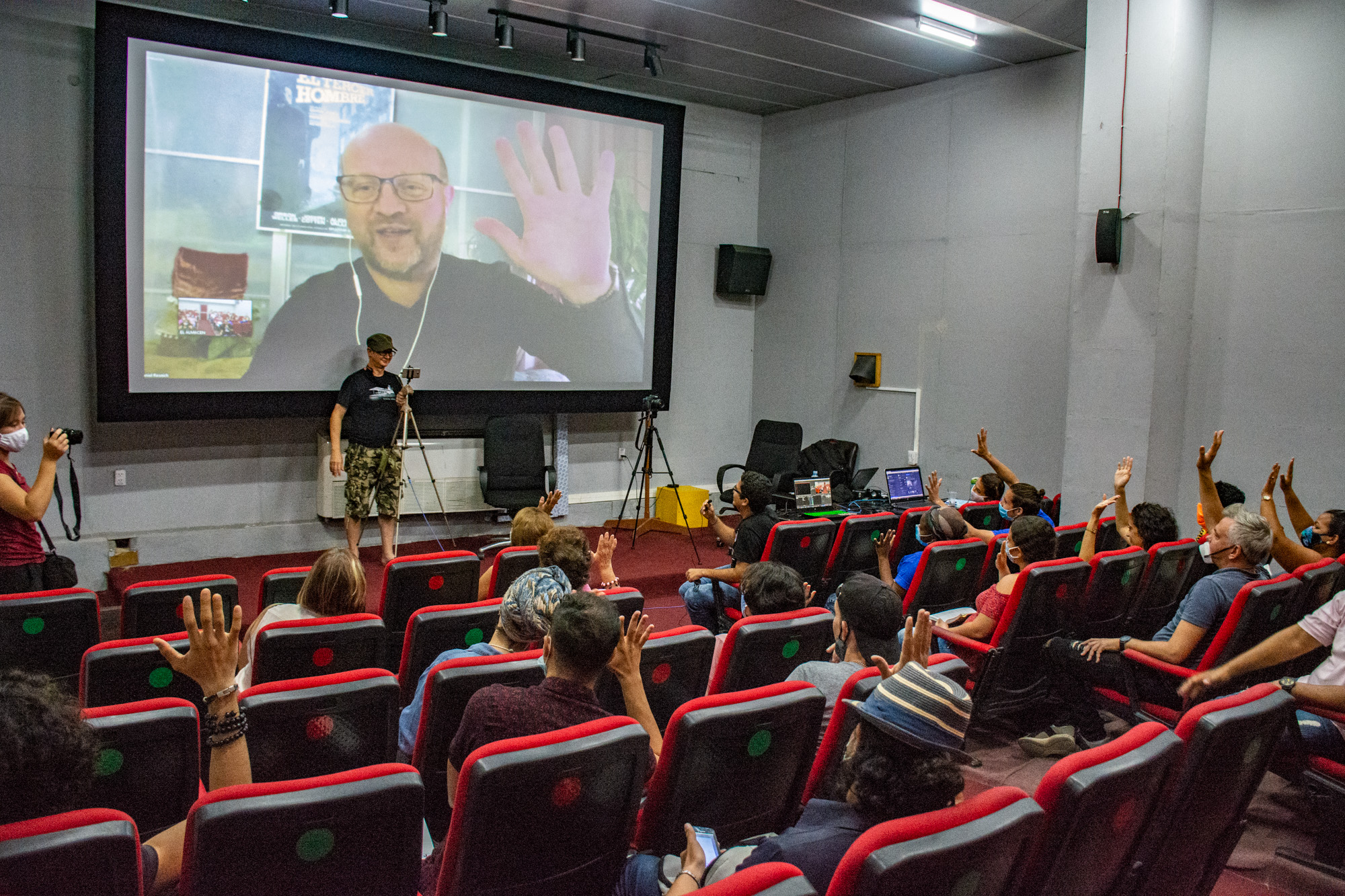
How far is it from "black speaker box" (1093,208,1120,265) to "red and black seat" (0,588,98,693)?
553cm

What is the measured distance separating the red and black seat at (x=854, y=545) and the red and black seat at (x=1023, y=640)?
1100 mm

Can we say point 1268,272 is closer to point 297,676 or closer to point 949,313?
point 949,313

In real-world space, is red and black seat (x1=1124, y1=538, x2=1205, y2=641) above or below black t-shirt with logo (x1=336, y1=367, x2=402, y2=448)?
below

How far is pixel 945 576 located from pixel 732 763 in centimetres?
243

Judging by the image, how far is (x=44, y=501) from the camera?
155 inches

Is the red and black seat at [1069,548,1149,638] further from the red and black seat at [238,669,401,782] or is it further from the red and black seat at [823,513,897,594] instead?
the red and black seat at [238,669,401,782]

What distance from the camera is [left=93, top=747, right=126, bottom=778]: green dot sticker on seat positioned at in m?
1.82

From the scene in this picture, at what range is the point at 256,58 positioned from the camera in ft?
20.8

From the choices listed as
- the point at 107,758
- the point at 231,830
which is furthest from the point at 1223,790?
the point at 107,758

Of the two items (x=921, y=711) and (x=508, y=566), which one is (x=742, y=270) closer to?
(x=508, y=566)

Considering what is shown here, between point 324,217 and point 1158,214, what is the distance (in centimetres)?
544

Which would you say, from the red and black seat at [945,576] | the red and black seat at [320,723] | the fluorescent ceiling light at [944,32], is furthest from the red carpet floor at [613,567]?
the fluorescent ceiling light at [944,32]

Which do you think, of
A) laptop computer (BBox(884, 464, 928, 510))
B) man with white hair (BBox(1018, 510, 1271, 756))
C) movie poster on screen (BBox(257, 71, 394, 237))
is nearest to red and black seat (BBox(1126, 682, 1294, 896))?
man with white hair (BBox(1018, 510, 1271, 756))

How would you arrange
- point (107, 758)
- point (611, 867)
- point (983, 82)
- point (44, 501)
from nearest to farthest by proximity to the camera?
point (107, 758) < point (611, 867) < point (44, 501) < point (983, 82)
